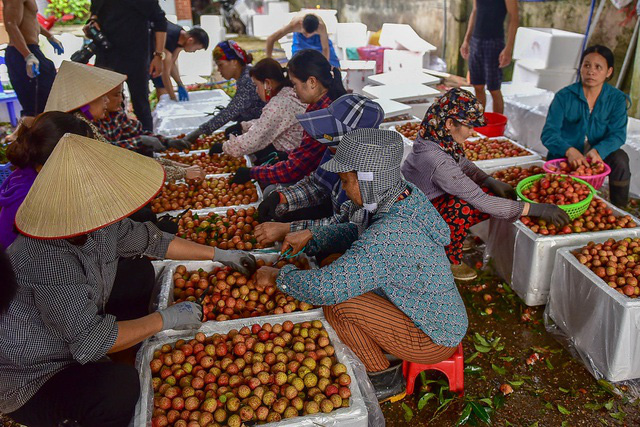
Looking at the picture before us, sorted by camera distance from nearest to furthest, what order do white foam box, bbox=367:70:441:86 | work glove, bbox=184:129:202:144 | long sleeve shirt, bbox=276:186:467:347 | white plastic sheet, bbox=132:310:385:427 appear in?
1. white plastic sheet, bbox=132:310:385:427
2. long sleeve shirt, bbox=276:186:467:347
3. work glove, bbox=184:129:202:144
4. white foam box, bbox=367:70:441:86

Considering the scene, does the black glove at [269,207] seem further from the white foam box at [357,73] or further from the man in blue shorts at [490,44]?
the white foam box at [357,73]

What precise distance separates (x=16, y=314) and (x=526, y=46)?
7.27m

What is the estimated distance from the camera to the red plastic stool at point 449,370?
250 cm

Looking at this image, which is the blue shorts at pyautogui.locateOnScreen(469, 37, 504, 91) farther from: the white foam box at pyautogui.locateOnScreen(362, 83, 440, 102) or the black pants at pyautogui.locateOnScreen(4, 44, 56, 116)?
the black pants at pyautogui.locateOnScreen(4, 44, 56, 116)

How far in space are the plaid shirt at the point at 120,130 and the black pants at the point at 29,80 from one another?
208cm

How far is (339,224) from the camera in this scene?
2.73 meters

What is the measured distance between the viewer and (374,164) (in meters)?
2.10

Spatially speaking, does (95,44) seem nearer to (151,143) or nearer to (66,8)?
(151,143)

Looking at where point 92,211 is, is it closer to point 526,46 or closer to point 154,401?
point 154,401

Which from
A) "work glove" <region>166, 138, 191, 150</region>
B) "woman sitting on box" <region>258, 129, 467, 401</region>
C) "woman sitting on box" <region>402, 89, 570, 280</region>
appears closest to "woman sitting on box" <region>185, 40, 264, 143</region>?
"work glove" <region>166, 138, 191, 150</region>

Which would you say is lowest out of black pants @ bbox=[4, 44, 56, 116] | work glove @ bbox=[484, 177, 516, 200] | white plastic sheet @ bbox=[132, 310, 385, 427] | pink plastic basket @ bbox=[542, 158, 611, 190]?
white plastic sheet @ bbox=[132, 310, 385, 427]

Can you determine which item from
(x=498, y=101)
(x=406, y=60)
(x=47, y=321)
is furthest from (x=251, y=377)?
(x=406, y=60)

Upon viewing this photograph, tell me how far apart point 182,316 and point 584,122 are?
3391 mm

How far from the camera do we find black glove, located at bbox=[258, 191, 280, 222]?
3.22 meters
